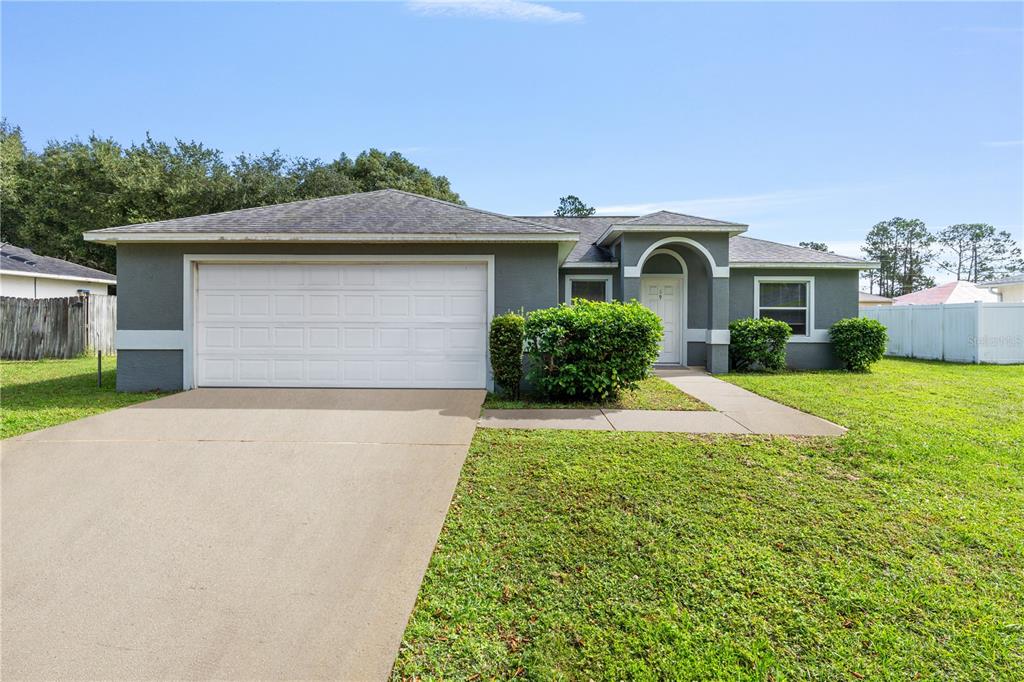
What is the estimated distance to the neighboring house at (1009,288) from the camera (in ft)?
74.2

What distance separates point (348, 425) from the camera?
6.30 metres

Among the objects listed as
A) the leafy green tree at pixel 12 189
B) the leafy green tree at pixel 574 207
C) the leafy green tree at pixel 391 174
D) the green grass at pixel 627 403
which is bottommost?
the green grass at pixel 627 403

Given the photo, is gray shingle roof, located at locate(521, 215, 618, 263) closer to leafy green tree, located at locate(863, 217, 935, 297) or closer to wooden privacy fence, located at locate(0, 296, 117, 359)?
wooden privacy fence, located at locate(0, 296, 117, 359)

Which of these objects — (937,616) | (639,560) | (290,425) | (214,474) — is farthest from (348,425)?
(937,616)

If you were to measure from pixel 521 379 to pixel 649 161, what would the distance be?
1060cm

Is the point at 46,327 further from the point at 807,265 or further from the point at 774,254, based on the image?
the point at 807,265

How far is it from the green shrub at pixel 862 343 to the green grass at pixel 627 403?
6.78 m

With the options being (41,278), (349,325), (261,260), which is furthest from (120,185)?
(349,325)

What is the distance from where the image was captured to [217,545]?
10.8 feet

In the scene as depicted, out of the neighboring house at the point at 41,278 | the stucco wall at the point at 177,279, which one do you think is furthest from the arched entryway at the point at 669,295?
the neighboring house at the point at 41,278

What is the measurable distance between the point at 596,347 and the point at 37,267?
21.6 m

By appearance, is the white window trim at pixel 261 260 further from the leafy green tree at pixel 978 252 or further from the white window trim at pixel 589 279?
the leafy green tree at pixel 978 252

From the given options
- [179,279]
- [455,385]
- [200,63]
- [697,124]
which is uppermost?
[200,63]

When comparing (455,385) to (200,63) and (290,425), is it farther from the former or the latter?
(200,63)
